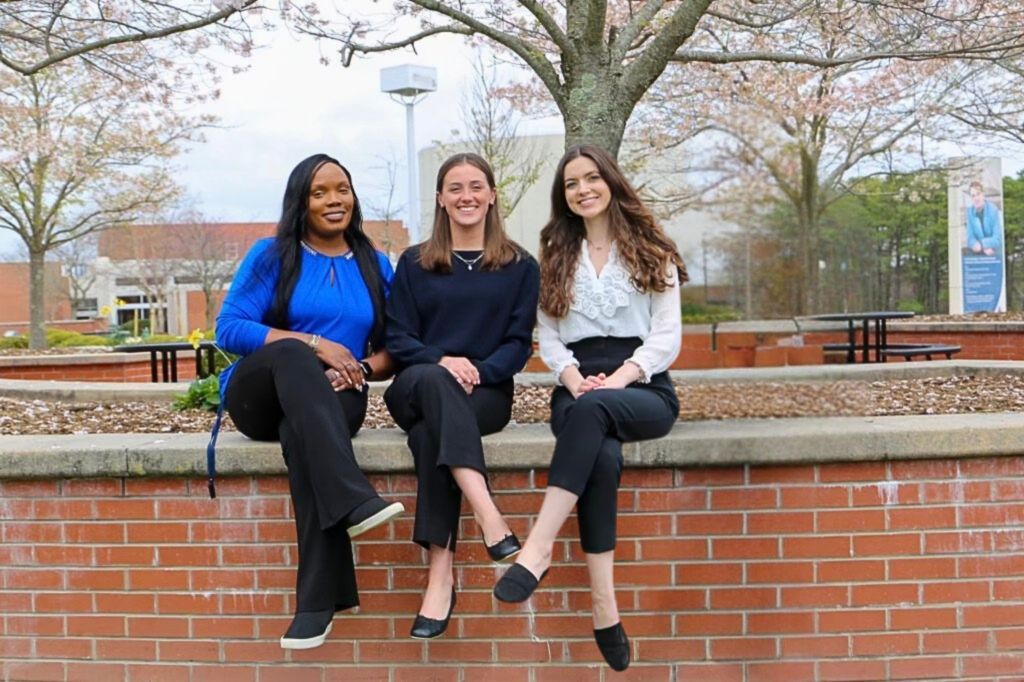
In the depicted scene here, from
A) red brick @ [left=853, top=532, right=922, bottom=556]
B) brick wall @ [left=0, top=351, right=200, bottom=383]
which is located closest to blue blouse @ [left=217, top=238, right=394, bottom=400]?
red brick @ [left=853, top=532, right=922, bottom=556]

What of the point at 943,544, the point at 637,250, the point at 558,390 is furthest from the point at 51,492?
the point at 943,544

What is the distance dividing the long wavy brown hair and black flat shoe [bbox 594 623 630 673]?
1.09m

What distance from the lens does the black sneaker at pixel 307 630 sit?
288 centimetres

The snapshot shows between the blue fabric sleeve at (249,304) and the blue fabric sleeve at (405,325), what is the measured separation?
1.43ft

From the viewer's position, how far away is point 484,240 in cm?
355

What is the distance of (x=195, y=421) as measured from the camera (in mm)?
5488

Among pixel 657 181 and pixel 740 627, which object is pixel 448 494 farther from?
pixel 657 181

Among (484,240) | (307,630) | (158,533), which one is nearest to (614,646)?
(307,630)

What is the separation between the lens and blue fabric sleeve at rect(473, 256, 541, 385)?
3.32 m

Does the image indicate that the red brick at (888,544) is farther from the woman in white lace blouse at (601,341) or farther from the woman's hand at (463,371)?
the woman's hand at (463,371)

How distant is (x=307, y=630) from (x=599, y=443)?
42.6 inches

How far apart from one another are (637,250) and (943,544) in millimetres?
1454

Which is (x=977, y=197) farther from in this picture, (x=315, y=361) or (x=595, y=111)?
(x=315, y=361)

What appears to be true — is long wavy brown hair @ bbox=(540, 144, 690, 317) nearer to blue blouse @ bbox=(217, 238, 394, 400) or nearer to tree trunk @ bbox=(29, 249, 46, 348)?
blue blouse @ bbox=(217, 238, 394, 400)
